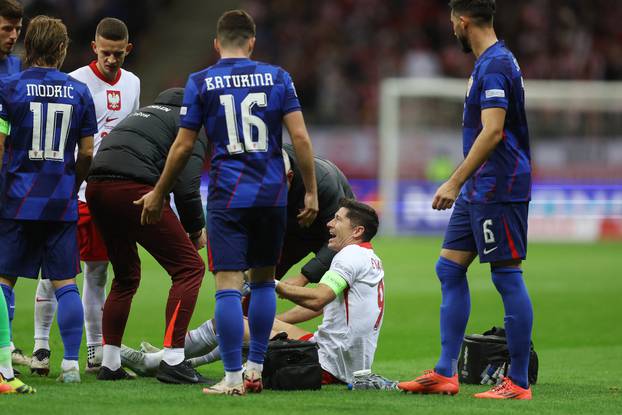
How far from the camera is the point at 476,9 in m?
6.48

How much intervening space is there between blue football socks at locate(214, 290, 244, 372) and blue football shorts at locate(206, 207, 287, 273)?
0.15 metres

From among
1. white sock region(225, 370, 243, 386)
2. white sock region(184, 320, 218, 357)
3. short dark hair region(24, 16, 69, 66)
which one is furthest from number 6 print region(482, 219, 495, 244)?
short dark hair region(24, 16, 69, 66)

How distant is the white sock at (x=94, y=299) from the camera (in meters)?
7.72

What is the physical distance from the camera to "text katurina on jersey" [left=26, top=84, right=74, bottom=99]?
21.5 feet

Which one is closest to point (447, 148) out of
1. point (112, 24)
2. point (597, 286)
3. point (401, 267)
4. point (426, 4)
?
point (426, 4)

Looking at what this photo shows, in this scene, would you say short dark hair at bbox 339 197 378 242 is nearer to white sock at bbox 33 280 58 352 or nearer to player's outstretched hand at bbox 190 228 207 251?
player's outstretched hand at bbox 190 228 207 251

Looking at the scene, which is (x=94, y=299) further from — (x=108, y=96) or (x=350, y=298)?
(x=350, y=298)

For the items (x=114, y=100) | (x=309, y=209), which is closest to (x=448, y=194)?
(x=309, y=209)

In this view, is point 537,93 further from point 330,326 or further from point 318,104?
point 330,326

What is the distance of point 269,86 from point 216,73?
→ 11.4 inches

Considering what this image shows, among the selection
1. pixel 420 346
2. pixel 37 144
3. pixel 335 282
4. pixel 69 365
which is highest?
pixel 37 144

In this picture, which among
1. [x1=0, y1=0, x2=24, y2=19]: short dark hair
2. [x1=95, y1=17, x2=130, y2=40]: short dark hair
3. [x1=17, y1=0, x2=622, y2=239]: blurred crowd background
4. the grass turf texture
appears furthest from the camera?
[x1=17, y1=0, x2=622, y2=239]: blurred crowd background

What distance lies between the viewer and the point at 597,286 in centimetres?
1498

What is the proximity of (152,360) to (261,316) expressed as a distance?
4.18ft
